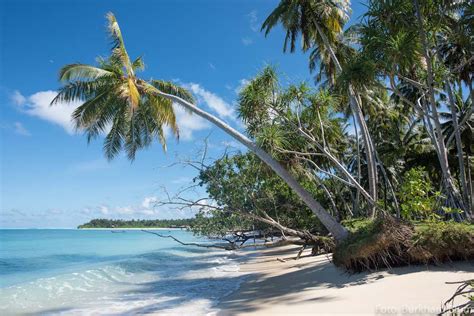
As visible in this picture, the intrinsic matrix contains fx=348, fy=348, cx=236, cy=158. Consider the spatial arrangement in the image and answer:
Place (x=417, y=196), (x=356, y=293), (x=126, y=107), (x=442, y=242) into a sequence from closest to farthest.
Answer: (x=356, y=293)
(x=442, y=242)
(x=417, y=196)
(x=126, y=107)

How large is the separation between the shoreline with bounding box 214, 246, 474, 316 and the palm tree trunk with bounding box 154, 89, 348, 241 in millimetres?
1151

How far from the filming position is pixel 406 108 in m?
22.7

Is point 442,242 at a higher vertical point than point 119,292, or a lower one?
higher

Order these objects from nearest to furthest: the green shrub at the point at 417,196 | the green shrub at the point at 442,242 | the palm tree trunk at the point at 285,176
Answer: the green shrub at the point at 442,242 → the green shrub at the point at 417,196 → the palm tree trunk at the point at 285,176

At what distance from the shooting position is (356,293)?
712 cm

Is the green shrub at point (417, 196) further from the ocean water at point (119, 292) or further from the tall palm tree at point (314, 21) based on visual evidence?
the ocean water at point (119, 292)

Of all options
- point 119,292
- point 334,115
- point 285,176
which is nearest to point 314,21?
point 334,115

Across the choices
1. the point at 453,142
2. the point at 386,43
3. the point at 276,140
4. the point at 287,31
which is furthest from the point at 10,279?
the point at 453,142

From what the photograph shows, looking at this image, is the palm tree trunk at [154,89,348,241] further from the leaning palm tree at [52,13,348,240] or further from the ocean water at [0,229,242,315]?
the ocean water at [0,229,242,315]

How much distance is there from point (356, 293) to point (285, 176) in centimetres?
433

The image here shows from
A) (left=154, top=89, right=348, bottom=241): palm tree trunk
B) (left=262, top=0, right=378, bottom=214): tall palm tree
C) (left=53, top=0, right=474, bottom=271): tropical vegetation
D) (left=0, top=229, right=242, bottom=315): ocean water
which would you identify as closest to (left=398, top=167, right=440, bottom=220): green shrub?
(left=53, top=0, right=474, bottom=271): tropical vegetation

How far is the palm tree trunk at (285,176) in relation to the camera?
10218 mm

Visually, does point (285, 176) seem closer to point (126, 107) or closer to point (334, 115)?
point (334, 115)

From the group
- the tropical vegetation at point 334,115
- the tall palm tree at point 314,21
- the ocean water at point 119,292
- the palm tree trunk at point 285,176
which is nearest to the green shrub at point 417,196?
the tropical vegetation at point 334,115
